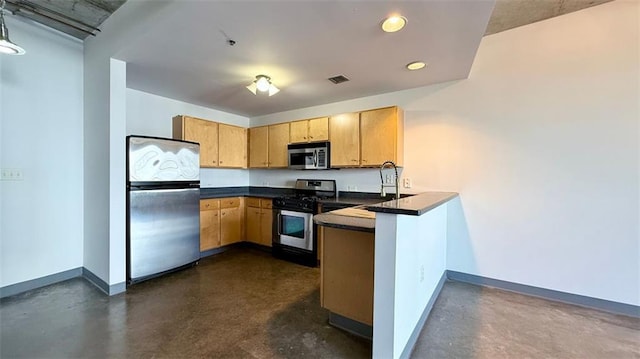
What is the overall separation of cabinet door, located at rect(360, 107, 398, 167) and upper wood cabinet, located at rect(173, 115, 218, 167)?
2.47 m

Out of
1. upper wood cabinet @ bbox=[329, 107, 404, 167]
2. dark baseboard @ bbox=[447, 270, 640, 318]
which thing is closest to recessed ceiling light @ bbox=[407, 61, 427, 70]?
upper wood cabinet @ bbox=[329, 107, 404, 167]

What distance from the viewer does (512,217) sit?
2.89 m

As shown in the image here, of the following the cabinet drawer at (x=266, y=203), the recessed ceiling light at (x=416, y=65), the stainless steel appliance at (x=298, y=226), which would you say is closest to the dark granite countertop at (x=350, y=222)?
the stainless steel appliance at (x=298, y=226)

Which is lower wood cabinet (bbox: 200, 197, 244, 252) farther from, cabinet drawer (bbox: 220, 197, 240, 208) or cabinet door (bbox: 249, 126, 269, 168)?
cabinet door (bbox: 249, 126, 269, 168)

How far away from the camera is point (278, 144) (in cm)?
450

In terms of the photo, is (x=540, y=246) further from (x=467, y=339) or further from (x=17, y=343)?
(x=17, y=343)

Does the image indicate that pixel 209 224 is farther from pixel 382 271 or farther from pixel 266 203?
pixel 382 271

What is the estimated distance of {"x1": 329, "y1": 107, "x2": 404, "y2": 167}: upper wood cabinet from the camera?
3400 mm

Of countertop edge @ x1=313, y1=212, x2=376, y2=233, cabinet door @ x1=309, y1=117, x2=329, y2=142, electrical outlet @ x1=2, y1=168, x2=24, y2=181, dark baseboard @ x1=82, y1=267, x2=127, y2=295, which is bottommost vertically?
dark baseboard @ x1=82, y1=267, x2=127, y2=295

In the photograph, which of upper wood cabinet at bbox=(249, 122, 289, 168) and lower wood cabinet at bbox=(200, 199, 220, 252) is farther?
upper wood cabinet at bbox=(249, 122, 289, 168)

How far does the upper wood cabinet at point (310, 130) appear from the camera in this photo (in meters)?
3.99

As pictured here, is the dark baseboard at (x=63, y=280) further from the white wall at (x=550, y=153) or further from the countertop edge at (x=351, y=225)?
the white wall at (x=550, y=153)

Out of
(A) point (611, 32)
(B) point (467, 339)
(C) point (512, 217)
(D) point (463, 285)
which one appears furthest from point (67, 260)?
(A) point (611, 32)

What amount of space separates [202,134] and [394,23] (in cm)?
331
